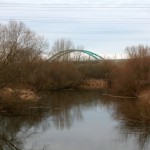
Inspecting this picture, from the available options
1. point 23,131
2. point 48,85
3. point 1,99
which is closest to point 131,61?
point 48,85

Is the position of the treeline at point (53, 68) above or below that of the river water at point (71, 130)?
above

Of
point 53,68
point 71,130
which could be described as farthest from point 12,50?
point 53,68

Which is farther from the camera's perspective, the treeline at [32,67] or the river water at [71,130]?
the treeline at [32,67]

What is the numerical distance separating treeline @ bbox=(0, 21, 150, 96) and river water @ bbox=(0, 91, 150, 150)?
321 centimetres

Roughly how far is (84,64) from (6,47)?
3683cm

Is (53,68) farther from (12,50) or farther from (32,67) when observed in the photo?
(12,50)

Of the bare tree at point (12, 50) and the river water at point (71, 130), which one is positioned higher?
the bare tree at point (12, 50)

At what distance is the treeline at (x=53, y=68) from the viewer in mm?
25234

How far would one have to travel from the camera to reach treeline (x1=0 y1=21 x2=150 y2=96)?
25234 millimetres

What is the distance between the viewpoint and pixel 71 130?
19.6 metres

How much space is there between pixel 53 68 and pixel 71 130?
33517 millimetres

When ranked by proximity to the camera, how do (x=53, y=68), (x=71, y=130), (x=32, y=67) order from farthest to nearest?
1. (x=53, y=68)
2. (x=32, y=67)
3. (x=71, y=130)

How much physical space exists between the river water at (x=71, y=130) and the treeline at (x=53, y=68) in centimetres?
321

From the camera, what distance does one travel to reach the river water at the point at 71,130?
16.1 m
